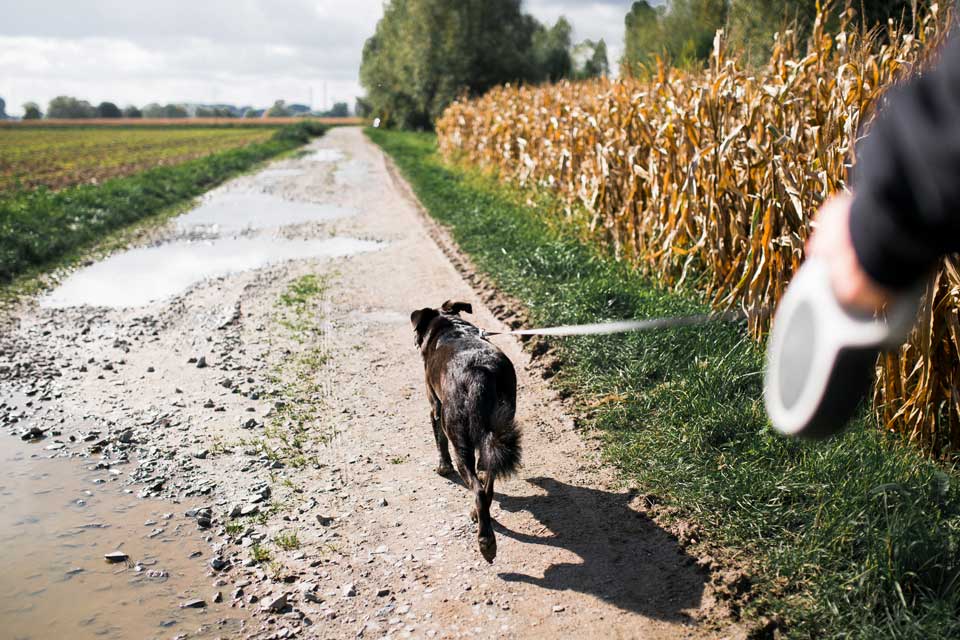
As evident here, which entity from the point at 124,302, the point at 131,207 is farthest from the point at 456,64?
the point at 124,302

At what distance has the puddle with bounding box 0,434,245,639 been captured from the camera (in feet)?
11.3

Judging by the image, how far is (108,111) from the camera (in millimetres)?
118188

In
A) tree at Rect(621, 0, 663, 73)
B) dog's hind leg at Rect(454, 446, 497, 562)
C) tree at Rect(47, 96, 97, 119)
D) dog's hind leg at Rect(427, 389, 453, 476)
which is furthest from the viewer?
tree at Rect(47, 96, 97, 119)

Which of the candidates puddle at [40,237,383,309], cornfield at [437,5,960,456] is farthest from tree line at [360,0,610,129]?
cornfield at [437,5,960,456]

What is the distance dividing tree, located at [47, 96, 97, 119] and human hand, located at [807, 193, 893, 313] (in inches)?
5213

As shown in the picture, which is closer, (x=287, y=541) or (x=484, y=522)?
(x=484, y=522)

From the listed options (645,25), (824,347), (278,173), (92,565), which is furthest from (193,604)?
(645,25)

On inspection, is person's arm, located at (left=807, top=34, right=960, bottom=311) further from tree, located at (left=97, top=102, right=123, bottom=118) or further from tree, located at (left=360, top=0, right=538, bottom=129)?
tree, located at (left=97, top=102, right=123, bottom=118)

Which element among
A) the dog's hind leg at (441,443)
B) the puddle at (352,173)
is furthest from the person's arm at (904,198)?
the puddle at (352,173)

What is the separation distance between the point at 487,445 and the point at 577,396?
7.01 ft

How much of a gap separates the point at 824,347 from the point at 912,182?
239 mm

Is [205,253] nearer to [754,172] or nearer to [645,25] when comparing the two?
[754,172]

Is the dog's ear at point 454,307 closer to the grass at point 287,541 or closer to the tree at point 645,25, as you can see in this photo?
the grass at point 287,541

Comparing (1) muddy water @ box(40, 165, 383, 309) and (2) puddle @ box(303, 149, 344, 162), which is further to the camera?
(2) puddle @ box(303, 149, 344, 162)
